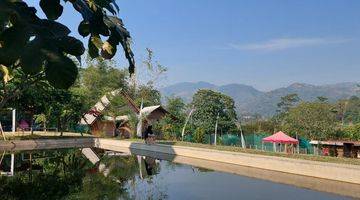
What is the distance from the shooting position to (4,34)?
1896mm

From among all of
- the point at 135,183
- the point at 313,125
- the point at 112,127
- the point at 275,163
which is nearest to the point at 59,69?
the point at 135,183

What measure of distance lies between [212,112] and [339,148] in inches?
1181

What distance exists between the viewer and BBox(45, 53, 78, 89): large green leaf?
6.33 ft

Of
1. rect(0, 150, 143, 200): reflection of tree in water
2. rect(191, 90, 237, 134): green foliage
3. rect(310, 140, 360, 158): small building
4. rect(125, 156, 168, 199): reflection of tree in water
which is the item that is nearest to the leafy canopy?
rect(0, 150, 143, 200): reflection of tree in water

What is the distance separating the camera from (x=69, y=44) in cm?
205

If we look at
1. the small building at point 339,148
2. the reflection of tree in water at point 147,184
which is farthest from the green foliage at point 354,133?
the reflection of tree in water at point 147,184

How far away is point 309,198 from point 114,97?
32.0 meters

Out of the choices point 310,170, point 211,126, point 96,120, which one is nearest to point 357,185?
point 310,170

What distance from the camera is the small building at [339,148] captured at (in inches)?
934

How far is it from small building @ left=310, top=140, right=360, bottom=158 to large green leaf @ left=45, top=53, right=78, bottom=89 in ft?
76.0

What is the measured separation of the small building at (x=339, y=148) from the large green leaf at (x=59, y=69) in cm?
2316

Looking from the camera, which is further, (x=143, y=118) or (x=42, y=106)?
(x=143, y=118)

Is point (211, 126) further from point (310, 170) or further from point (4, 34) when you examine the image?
point (4, 34)

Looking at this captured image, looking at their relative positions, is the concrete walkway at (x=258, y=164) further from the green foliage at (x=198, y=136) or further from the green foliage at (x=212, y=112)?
the green foliage at (x=212, y=112)
